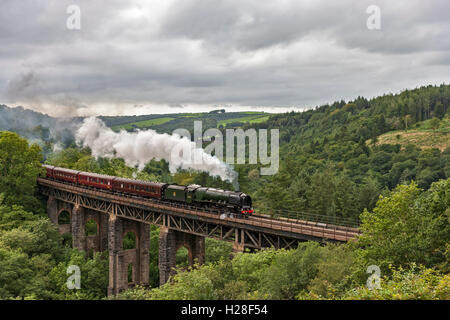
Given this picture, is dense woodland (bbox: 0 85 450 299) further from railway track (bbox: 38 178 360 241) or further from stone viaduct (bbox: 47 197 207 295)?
railway track (bbox: 38 178 360 241)

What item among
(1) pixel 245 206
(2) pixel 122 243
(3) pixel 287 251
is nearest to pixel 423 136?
(2) pixel 122 243

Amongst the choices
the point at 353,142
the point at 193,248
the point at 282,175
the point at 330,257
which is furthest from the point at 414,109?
the point at 330,257

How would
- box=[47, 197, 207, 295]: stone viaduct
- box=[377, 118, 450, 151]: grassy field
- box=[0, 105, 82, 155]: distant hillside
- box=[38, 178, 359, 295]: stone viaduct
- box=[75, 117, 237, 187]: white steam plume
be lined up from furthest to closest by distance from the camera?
box=[0, 105, 82, 155]: distant hillside → box=[377, 118, 450, 151]: grassy field → box=[75, 117, 237, 187]: white steam plume → box=[47, 197, 207, 295]: stone viaduct → box=[38, 178, 359, 295]: stone viaduct

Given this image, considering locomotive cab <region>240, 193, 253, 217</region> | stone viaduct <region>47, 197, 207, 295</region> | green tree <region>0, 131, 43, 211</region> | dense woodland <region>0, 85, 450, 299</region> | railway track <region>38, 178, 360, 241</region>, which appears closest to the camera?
dense woodland <region>0, 85, 450, 299</region>

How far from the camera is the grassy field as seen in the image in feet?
457

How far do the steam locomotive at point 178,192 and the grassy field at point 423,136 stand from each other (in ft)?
397

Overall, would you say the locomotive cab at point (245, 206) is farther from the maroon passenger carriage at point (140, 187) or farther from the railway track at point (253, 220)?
the maroon passenger carriage at point (140, 187)

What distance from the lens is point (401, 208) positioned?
2655 centimetres

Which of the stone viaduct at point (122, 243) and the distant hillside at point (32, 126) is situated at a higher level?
the distant hillside at point (32, 126)

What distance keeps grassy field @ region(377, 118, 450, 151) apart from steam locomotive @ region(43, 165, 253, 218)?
121 metres

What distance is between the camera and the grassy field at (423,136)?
13925 centimetres

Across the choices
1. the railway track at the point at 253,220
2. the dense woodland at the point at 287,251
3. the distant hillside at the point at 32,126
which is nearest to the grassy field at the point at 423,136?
the dense woodland at the point at 287,251

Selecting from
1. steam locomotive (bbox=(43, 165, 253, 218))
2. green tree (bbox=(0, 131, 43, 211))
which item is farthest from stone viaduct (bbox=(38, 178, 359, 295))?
green tree (bbox=(0, 131, 43, 211))

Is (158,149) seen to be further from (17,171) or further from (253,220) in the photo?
(253,220)
